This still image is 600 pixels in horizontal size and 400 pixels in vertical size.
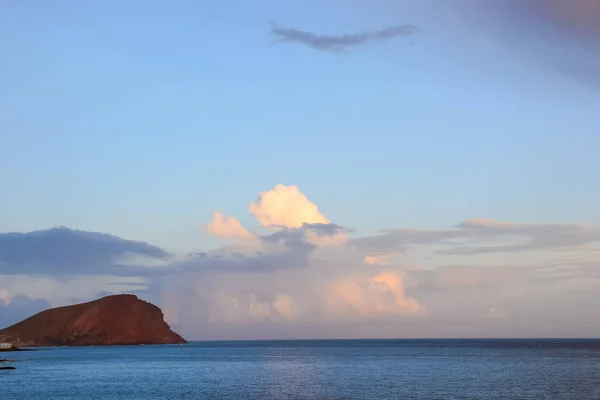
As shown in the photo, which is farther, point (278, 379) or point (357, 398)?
point (278, 379)

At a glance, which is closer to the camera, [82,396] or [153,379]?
[82,396]

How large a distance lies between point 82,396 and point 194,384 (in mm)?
20874

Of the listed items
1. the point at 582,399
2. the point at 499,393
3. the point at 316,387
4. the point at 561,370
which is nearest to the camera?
the point at 582,399

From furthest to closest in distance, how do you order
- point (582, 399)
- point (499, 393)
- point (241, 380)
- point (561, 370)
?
1. point (561, 370)
2. point (241, 380)
3. point (499, 393)
4. point (582, 399)

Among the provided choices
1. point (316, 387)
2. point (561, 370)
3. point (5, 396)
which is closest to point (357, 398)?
point (316, 387)

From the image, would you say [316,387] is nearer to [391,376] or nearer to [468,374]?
[391,376]

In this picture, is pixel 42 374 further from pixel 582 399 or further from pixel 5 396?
pixel 582 399

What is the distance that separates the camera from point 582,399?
271 ft

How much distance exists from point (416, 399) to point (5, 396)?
50.8m

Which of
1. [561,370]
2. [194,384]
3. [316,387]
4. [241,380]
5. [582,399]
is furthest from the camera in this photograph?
[561,370]

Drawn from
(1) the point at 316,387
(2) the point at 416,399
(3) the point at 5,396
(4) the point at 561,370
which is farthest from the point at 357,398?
(4) the point at 561,370

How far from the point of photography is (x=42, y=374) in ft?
453

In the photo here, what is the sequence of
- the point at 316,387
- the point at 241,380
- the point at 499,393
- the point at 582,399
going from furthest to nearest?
the point at 241,380 < the point at 316,387 < the point at 499,393 < the point at 582,399

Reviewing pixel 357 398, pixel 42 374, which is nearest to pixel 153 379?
pixel 42 374
